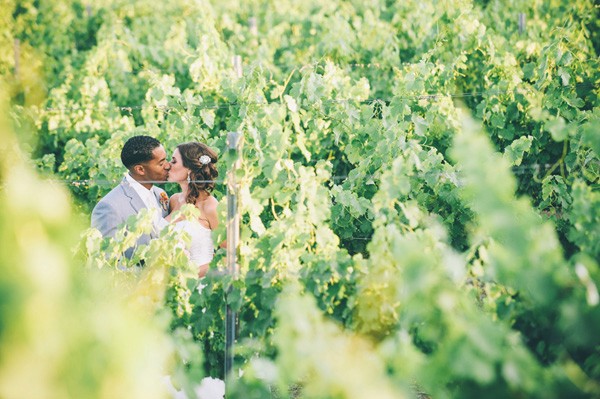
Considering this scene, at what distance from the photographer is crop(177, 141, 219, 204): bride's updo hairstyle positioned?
4.18 meters

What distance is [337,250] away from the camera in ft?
9.78

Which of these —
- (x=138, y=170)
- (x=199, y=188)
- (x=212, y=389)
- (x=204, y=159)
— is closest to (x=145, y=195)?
(x=138, y=170)

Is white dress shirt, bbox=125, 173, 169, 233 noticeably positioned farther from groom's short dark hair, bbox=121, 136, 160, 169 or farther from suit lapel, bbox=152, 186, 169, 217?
suit lapel, bbox=152, 186, 169, 217

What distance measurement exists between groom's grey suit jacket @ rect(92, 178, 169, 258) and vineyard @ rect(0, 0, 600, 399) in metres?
0.19

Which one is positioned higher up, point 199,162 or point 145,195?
point 199,162

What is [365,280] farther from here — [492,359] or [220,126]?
[220,126]

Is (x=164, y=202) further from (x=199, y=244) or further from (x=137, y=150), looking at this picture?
(x=199, y=244)

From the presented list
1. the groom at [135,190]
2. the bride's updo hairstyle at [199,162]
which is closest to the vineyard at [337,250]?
the bride's updo hairstyle at [199,162]

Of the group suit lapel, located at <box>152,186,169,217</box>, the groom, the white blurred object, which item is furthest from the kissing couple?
the white blurred object

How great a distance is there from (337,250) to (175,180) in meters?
1.64

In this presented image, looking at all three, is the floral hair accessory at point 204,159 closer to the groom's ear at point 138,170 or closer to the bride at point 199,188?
the bride at point 199,188

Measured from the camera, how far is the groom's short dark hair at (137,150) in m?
4.24

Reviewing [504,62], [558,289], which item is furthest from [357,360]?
[504,62]

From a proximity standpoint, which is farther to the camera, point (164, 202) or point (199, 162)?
point (164, 202)
